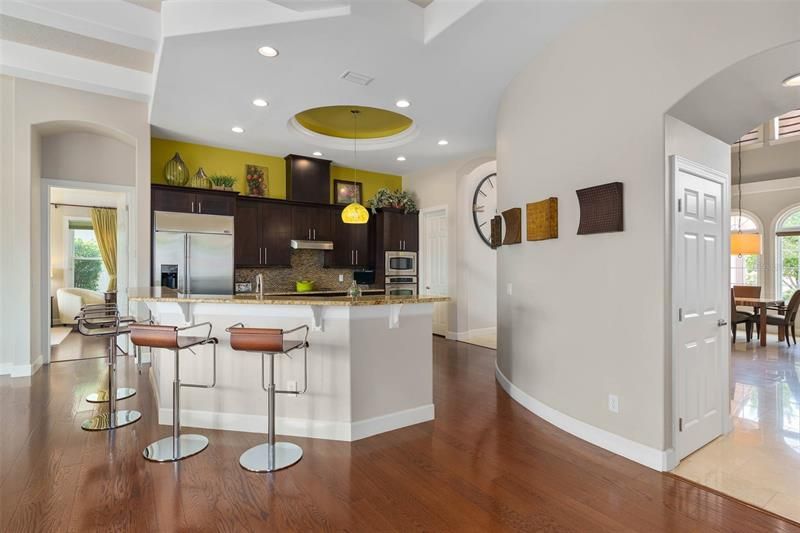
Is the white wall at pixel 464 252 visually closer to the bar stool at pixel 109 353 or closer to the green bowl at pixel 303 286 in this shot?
the green bowl at pixel 303 286

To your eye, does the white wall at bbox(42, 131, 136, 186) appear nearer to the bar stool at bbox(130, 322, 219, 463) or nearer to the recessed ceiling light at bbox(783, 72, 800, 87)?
the bar stool at bbox(130, 322, 219, 463)

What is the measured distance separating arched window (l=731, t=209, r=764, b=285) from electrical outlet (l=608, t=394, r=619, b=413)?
6942mm

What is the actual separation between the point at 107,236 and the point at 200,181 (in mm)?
4348

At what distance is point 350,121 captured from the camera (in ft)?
19.6

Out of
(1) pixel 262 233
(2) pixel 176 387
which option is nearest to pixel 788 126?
(1) pixel 262 233

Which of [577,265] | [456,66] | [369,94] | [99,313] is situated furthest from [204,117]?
[577,265]

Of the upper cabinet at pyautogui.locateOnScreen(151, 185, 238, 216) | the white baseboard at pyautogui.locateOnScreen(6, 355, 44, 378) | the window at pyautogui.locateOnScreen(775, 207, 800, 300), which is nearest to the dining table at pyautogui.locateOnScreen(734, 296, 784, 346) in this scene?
the window at pyautogui.locateOnScreen(775, 207, 800, 300)

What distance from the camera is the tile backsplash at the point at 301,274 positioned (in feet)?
21.7

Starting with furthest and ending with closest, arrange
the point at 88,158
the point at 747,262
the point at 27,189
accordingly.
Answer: the point at 747,262 < the point at 88,158 < the point at 27,189

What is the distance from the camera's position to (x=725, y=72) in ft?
7.47

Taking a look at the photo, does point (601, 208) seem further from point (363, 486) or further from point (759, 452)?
point (363, 486)

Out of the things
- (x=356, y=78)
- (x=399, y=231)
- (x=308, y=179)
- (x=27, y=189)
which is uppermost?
(x=356, y=78)

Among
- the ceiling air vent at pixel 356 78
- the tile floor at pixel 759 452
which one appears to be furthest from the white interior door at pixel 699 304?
the ceiling air vent at pixel 356 78

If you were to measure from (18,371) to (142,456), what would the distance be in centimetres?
325
